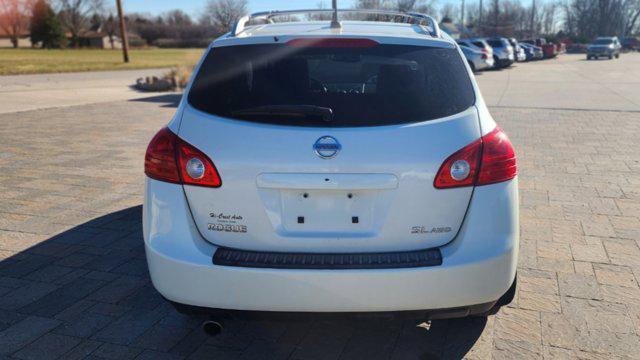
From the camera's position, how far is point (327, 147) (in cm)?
241

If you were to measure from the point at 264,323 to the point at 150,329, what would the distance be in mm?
670

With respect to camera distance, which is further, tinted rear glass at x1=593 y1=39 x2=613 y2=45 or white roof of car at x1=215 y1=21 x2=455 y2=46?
tinted rear glass at x1=593 y1=39 x2=613 y2=45

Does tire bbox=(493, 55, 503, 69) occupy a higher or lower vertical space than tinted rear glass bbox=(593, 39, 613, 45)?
lower

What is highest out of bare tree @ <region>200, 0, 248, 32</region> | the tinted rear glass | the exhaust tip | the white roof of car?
bare tree @ <region>200, 0, 248, 32</region>

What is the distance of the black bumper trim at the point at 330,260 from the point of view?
7.90 feet

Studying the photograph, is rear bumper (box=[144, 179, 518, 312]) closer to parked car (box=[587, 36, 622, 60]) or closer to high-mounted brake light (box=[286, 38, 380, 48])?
high-mounted brake light (box=[286, 38, 380, 48])

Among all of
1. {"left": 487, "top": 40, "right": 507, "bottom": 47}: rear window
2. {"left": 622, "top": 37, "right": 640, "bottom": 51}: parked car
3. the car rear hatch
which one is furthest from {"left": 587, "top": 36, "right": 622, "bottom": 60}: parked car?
the car rear hatch

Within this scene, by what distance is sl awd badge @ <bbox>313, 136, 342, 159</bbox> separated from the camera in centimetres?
240

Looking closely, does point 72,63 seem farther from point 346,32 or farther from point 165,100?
point 346,32

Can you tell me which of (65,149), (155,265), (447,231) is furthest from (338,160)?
(65,149)

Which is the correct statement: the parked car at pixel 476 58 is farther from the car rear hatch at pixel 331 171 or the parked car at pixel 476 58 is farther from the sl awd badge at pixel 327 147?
the sl awd badge at pixel 327 147

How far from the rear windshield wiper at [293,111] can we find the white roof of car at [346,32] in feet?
1.53

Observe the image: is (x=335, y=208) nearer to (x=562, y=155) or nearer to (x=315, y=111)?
(x=315, y=111)

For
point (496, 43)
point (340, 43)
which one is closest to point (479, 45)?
point (496, 43)
